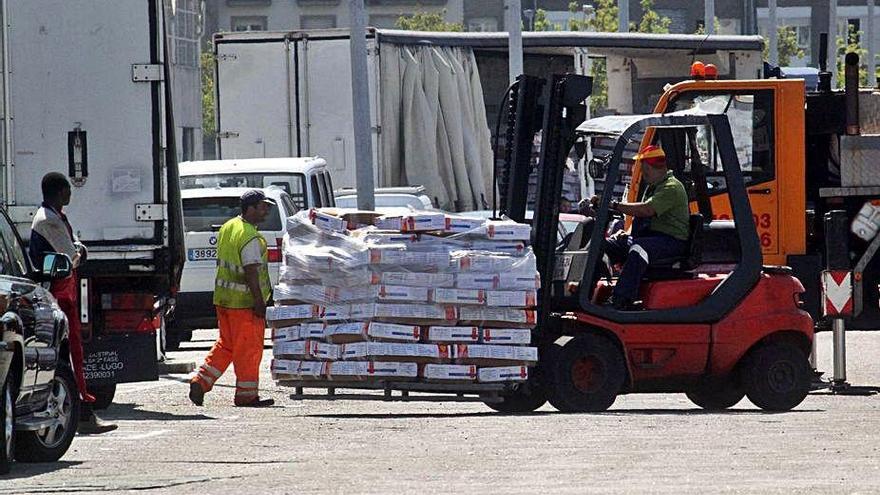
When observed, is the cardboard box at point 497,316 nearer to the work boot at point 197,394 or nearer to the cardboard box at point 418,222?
the cardboard box at point 418,222

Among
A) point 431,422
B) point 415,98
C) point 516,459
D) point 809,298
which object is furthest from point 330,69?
point 516,459

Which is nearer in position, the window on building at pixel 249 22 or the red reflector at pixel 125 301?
the red reflector at pixel 125 301


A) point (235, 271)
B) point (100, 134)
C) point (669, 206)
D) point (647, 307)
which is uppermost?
point (100, 134)

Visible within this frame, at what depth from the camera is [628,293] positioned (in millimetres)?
15859

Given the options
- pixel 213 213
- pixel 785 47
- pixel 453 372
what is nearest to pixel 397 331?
pixel 453 372

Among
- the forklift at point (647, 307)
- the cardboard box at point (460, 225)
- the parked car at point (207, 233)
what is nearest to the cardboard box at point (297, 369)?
the cardboard box at point (460, 225)

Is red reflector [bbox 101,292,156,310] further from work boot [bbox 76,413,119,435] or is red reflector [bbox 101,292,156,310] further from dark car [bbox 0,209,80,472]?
dark car [bbox 0,209,80,472]

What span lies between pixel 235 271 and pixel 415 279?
2.23 meters

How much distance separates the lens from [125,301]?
1645 centimetres

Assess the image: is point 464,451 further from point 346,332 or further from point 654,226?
point 654,226

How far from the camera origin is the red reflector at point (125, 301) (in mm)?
16438

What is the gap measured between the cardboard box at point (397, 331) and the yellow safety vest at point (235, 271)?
1.79m

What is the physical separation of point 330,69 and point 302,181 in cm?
528

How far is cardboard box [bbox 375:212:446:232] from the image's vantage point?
15477 mm
